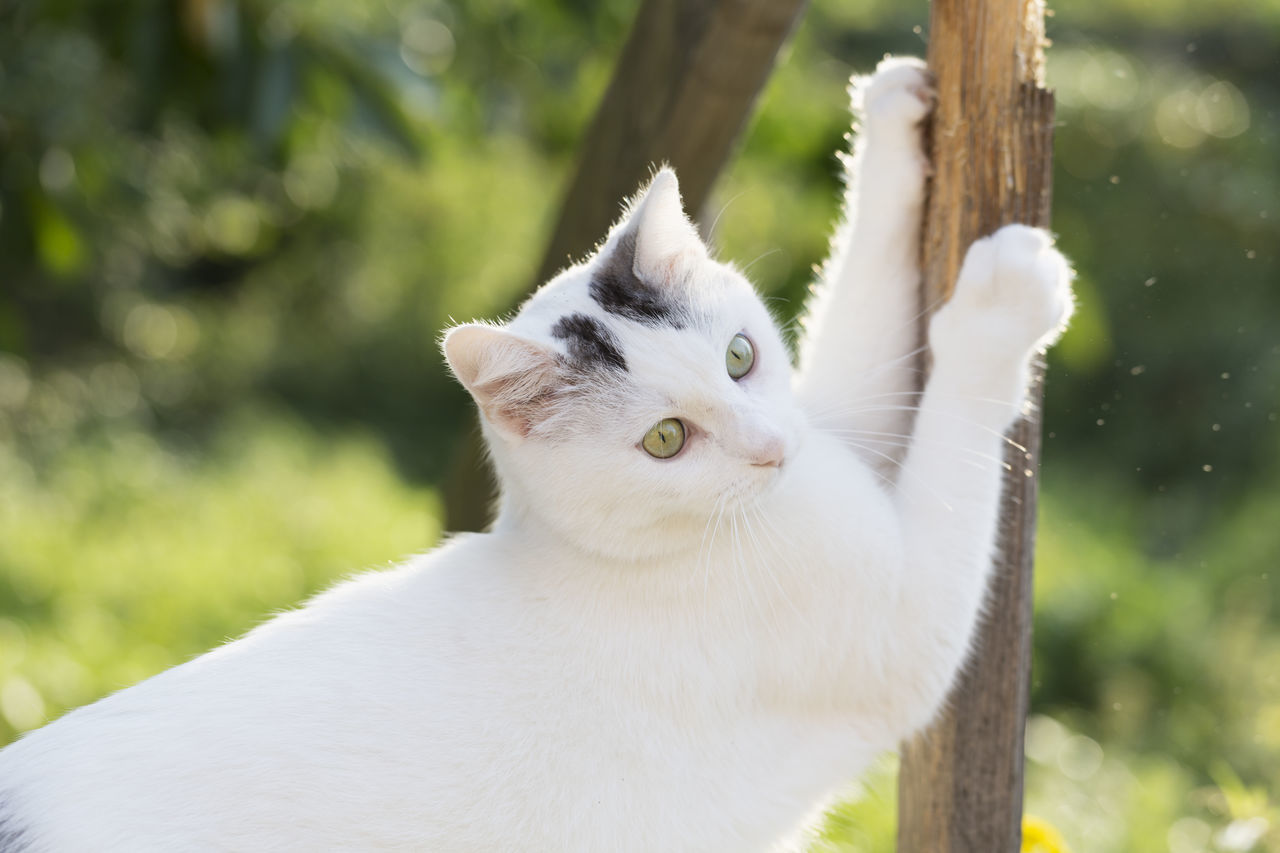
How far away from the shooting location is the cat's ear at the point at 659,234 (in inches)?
66.7

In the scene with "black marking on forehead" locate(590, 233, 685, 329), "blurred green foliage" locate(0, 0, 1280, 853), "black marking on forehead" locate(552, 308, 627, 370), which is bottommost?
"black marking on forehead" locate(552, 308, 627, 370)

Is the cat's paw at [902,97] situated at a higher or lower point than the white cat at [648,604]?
higher

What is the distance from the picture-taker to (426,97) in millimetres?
2855

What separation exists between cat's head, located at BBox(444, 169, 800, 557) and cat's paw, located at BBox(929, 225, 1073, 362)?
284mm

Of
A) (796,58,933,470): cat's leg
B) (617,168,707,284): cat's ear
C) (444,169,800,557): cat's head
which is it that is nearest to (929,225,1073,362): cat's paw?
(796,58,933,470): cat's leg

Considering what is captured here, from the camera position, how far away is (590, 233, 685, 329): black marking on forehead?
5.50ft

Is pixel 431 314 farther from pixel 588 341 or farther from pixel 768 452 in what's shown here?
pixel 768 452

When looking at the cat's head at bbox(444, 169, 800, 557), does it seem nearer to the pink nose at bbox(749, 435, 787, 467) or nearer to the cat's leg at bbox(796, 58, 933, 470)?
the pink nose at bbox(749, 435, 787, 467)

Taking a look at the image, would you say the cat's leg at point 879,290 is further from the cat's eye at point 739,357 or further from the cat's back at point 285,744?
the cat's back at point 285,744

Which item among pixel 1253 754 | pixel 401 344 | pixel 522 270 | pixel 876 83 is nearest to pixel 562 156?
pixel 522 270

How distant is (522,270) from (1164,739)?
5.28 m

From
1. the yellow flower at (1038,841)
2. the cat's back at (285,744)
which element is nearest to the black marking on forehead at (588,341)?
the cat's back at (285,744)

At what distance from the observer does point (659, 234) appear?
1718 millimetres

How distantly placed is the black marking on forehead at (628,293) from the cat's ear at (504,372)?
0.49ft
